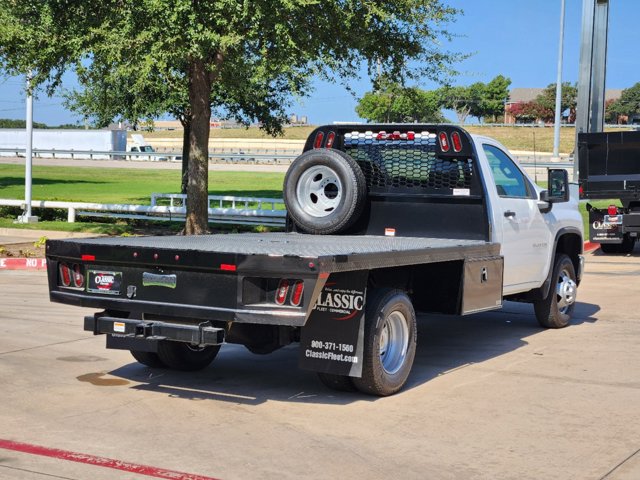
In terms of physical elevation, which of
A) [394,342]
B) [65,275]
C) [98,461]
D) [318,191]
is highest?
[318,191]

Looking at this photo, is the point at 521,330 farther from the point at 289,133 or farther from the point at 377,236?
the point at 289,133

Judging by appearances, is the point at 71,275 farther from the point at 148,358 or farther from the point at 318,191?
the point at 318,191

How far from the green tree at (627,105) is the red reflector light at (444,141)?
129 m

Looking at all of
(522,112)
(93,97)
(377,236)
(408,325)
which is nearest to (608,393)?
(408,325)

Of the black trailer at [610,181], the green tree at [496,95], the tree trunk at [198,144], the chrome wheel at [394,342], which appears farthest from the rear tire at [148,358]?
the green tree at [496,95]

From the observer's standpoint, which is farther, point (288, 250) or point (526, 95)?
point (526, 95)

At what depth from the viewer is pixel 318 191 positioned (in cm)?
925

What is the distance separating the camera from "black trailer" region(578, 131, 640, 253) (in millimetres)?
18797

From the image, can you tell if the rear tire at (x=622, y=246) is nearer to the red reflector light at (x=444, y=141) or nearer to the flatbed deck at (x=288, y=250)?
the red reflector light at (x=444, y=141)

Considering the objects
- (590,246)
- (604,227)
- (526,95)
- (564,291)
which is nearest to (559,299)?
(564,291)

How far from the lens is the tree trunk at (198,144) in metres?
18.0

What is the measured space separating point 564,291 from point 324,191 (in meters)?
3.33

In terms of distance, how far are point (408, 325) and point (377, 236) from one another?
1.68m

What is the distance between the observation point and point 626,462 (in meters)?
6.01
